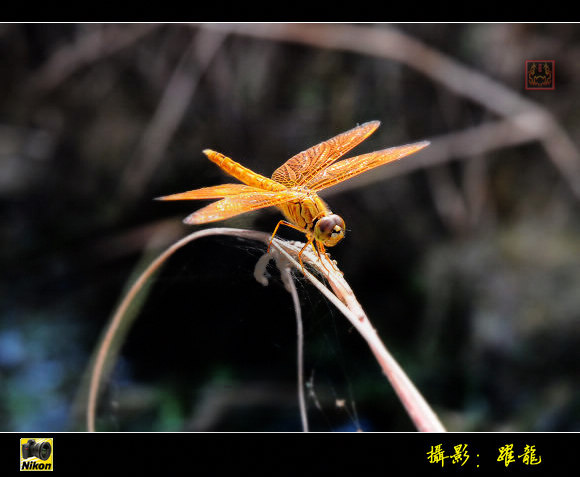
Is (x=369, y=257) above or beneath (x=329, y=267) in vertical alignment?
above

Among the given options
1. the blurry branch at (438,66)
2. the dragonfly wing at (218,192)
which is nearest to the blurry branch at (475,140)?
the blurry branch at (438,66)

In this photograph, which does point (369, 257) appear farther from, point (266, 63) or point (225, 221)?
point (225, 221)

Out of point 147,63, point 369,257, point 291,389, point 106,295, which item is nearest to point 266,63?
point 147,63

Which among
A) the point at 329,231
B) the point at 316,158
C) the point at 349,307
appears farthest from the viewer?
the point at 316,158
